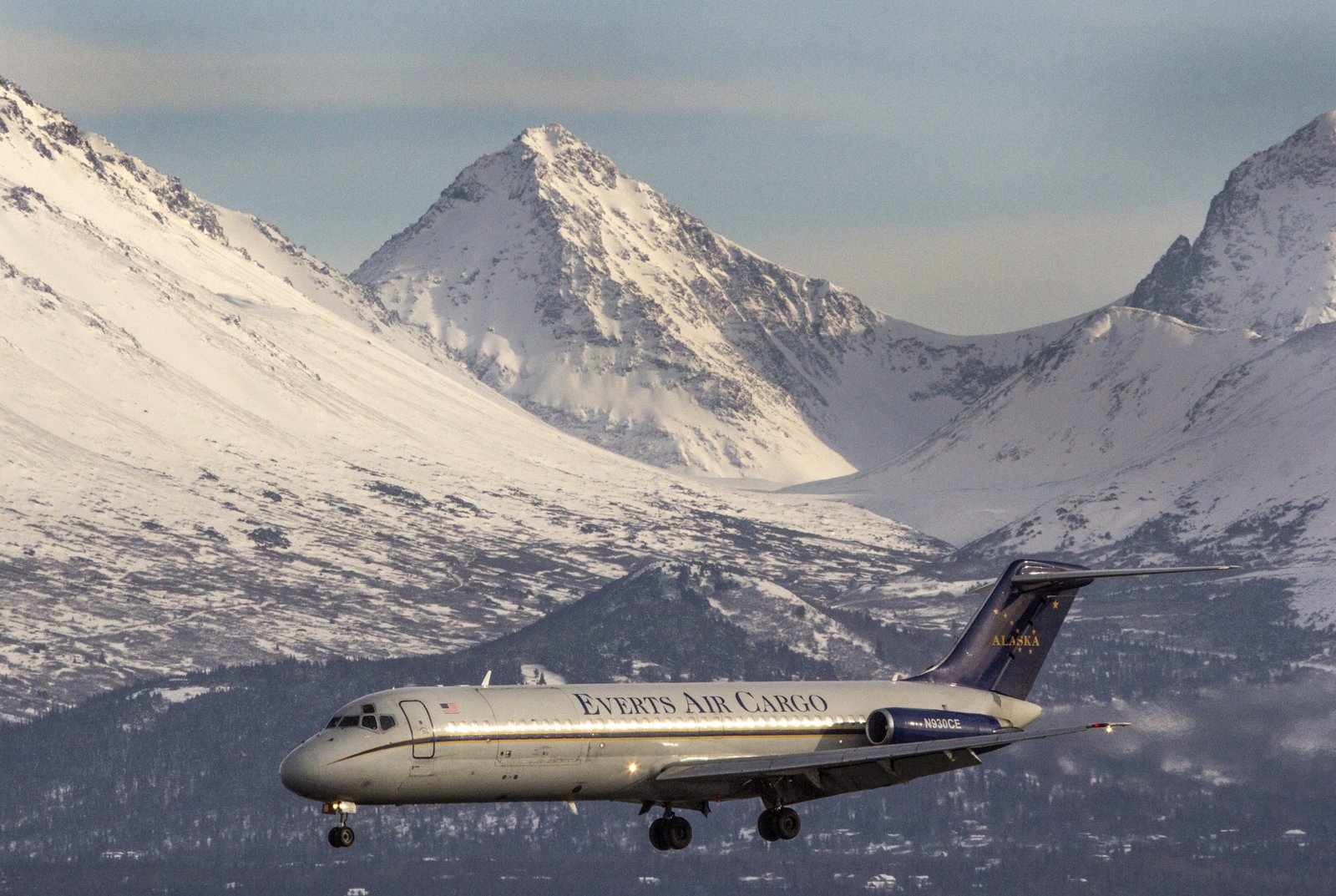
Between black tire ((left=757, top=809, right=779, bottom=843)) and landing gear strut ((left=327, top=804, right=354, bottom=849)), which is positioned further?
black tire ((left=757, top=809, right=779, bottom=843))

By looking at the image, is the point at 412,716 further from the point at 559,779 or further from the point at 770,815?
the point at 770,815

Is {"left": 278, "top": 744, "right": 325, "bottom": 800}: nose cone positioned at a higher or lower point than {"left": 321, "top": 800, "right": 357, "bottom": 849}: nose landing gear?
higher

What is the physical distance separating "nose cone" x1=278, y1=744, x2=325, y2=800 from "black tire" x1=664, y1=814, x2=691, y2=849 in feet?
59.8

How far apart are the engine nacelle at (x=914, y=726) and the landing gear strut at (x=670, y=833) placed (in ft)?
33.2

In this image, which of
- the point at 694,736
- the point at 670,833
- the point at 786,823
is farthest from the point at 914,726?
the point at 670,833

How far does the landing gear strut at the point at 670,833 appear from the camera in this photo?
10112 centimetres

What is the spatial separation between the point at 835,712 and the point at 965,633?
1050 centimetres

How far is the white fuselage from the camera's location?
301ft

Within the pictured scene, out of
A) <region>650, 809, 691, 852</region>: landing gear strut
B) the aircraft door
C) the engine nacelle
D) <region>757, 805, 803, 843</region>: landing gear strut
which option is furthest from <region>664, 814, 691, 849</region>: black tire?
the aircraft door

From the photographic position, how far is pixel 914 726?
349 feet

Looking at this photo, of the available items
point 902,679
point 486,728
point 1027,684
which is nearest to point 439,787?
point 486,728

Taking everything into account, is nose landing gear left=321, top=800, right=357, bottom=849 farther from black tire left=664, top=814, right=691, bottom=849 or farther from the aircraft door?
black tire left=664, top=814, right=691, bottom=849

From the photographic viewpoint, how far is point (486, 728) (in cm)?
9438

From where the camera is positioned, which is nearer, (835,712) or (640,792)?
(640,792)
